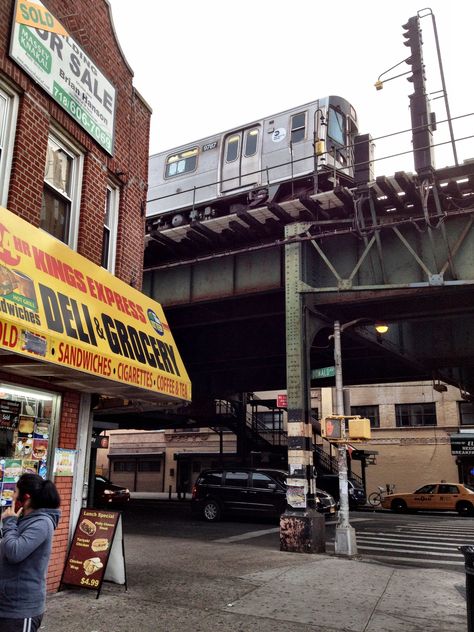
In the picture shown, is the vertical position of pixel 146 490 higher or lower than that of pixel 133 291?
lower

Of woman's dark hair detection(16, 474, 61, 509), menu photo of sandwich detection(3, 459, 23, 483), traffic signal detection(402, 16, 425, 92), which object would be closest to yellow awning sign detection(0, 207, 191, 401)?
menu photo of sandwich detection(3, 459, 23, 483)

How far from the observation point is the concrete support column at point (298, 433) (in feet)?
38.0

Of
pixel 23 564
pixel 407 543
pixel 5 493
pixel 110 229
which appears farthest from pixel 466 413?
pixel 23 564

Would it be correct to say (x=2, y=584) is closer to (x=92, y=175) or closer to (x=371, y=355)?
(x=92, y=175)

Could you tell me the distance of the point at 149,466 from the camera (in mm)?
43312

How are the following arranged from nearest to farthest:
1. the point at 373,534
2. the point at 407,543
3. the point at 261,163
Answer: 1. the point at 407,543
2. the point at 373,534
3. the point at 261,163

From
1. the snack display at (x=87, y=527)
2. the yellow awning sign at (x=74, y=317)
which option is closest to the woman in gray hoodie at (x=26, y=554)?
the yellow awning sign at (x=74, y=317)

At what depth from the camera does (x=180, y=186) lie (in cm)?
2094

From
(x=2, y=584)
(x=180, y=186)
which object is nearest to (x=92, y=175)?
(x=2, y=584)

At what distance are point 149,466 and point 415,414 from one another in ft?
67.7

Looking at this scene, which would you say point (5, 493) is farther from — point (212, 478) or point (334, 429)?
point (212, 478)

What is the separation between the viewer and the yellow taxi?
23969 millimetres

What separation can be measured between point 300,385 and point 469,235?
5.15 m

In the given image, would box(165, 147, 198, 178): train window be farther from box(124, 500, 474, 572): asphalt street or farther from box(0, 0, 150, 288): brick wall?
box(124, 500, 474, 572): asphalt street
